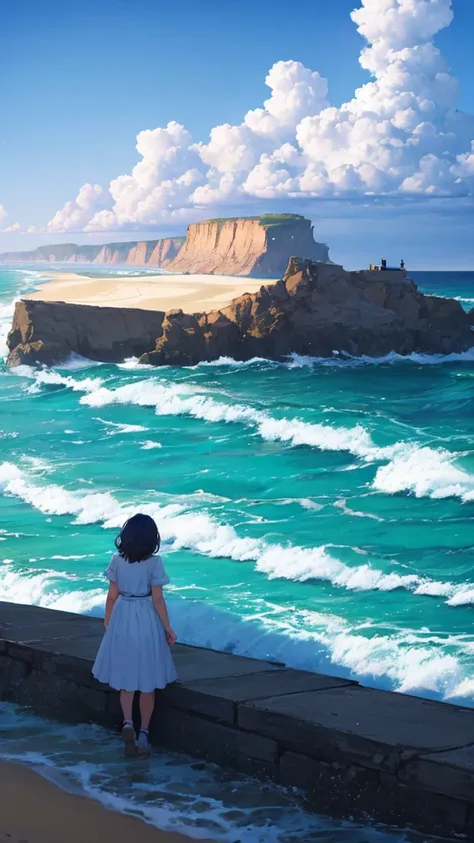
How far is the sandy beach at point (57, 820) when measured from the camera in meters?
4.84

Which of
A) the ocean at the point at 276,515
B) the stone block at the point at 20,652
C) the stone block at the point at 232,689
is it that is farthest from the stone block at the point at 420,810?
the stone block at the point at 20,652

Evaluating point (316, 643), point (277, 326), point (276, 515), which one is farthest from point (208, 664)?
point (277, 326)

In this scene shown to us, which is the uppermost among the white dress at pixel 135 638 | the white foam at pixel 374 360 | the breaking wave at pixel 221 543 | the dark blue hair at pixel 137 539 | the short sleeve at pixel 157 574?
the white foam at pixel 374 360

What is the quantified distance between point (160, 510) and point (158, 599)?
35.4 ft

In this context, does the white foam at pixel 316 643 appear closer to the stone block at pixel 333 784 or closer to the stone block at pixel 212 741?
the stone block at pixel 212 741

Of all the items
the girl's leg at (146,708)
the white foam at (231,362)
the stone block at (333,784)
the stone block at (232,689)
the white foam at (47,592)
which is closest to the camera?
the stone block at (333,784)

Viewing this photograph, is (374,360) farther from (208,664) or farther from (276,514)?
(208,664)

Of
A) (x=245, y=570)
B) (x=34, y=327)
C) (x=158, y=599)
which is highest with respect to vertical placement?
(x=34, y=327)

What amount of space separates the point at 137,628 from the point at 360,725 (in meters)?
1.41

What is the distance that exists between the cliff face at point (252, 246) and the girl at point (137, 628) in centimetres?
14720

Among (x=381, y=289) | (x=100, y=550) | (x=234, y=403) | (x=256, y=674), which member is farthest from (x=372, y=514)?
(x=381, y=289)

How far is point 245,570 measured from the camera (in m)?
13.8

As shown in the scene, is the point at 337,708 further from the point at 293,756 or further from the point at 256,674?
the point at 256,674

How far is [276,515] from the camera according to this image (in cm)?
1712
